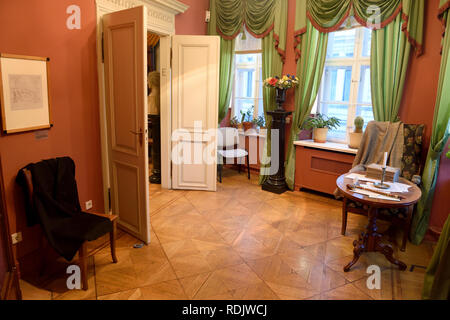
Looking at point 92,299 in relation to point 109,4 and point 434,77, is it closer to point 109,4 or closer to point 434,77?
point 109,4

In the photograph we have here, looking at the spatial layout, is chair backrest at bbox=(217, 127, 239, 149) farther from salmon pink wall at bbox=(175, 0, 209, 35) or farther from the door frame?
salmon pink wall at bbox=(175, 0, 209, 35)

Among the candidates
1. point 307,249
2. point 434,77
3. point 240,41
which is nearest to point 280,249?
point 307,249

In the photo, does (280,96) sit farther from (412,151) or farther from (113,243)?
(113,243)

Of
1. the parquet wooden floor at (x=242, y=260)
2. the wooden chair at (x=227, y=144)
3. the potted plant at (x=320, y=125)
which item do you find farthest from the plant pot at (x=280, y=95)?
the parquet wooden floor at (x=242, y=260)

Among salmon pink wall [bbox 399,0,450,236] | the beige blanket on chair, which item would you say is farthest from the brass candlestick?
salmon pink wall [bbox 399,0,450,236]

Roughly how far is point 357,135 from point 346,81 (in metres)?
0.87

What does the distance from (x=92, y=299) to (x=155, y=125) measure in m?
2.89

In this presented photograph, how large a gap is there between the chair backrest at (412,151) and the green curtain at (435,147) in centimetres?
12

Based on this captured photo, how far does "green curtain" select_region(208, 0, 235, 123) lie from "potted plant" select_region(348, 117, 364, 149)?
2150mm

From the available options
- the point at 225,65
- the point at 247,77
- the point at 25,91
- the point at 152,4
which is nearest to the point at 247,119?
the point at 247,77

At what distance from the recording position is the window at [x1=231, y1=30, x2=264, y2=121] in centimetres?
519

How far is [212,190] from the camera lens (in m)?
4.64

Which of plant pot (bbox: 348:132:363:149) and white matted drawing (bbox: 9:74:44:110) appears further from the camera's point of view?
plant pot (bbox: 348:132:363:149)

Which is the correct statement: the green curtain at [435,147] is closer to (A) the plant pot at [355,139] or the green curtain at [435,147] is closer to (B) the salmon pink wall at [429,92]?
(B) the salmon pink wall at [429,92]
